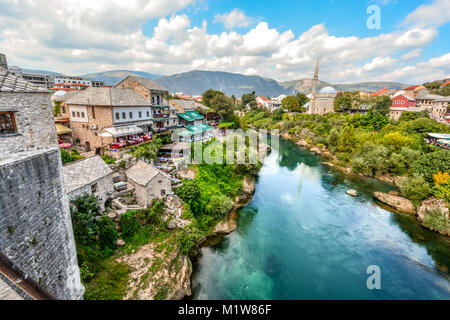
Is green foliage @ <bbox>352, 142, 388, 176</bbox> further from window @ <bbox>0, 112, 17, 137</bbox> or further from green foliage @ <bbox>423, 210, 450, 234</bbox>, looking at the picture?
window @ <bbox>0, 112, 17, 137</bbox>

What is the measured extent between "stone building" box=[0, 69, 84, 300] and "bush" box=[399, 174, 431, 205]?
29495 mm

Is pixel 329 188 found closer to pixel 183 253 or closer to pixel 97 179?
pixel 183 253

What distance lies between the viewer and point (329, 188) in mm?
27656

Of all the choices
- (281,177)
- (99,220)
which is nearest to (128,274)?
(99,220)

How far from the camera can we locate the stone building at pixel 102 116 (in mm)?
19531

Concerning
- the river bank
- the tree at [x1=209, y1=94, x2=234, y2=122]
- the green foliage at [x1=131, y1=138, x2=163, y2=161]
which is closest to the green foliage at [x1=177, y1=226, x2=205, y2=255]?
the green foliage at [x1=131, y1=138, x2=163, y2=161]

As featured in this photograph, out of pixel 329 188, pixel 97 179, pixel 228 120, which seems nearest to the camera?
pixel 97 179

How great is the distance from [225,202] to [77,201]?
36.3 ft

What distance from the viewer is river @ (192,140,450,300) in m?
13.8

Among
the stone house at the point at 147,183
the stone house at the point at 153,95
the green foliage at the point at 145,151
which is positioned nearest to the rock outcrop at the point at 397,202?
the stone house at the point at 147,183
